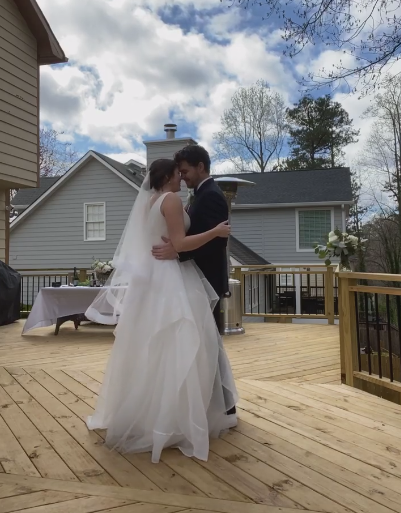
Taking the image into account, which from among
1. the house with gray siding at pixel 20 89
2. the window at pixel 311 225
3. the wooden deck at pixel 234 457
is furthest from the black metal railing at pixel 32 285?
the window at pixel 311 225

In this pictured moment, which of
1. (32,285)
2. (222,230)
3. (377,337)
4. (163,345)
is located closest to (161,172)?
(222,230)

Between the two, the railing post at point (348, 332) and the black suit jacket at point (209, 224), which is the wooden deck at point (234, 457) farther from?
the black suit jacket at point (209, 224)

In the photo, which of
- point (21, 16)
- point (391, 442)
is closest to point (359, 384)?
point (391, 442)

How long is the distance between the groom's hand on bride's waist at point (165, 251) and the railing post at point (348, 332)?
183cm

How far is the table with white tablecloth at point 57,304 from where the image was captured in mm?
6148

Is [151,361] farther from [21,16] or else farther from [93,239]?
[93,239]

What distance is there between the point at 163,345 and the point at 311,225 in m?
12.2

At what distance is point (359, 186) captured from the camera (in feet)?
63.2

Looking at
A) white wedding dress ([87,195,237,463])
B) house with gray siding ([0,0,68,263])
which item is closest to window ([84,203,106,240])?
house with gray siding ([0,0,68,263])

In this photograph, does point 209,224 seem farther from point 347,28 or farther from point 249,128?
point 249,128

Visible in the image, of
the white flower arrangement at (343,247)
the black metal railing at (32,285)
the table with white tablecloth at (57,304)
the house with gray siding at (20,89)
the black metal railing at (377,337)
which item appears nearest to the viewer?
the black metal railing at (377,337)

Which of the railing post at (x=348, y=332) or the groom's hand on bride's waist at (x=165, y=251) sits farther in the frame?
the railing post at (x=348, y=332)

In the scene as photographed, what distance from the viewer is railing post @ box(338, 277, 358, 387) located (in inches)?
148

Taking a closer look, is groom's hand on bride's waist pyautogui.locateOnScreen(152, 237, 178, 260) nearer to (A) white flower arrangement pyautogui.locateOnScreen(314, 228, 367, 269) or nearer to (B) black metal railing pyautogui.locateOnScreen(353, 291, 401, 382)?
(B) black metal railing pyautogui.locateOnScreen(353, 291, 401, 382)
